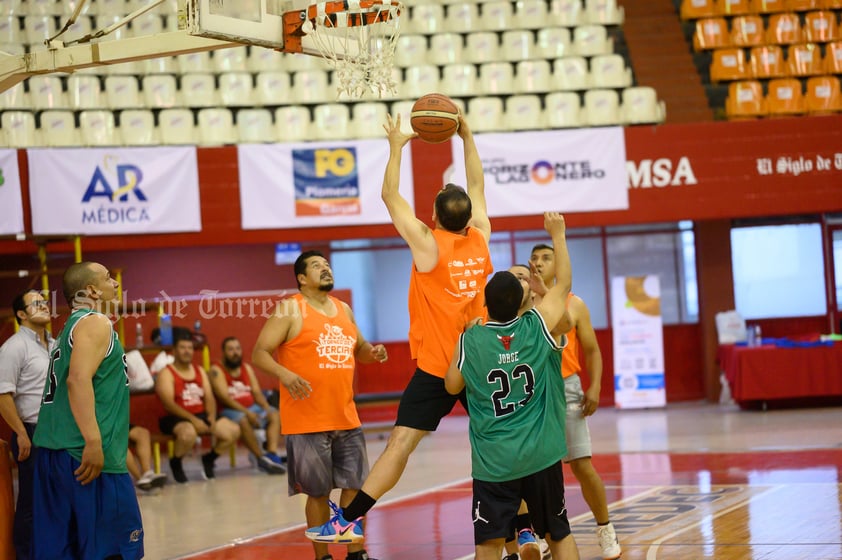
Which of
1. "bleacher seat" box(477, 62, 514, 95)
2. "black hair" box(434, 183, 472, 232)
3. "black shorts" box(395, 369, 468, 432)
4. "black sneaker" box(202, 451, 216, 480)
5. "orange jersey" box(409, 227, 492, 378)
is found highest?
"bleacher seat" box(477, 62, 514, 95)

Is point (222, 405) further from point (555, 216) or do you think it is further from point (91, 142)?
point (555, 216)

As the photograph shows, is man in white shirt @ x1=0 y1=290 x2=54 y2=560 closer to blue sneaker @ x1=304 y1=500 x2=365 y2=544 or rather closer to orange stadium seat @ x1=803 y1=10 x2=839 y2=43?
blue sneaker @ x1=304 y1=500 x2=365 y2=544

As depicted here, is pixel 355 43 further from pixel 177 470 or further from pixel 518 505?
pixel 177 470

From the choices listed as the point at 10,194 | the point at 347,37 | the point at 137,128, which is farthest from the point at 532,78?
the point at 347,37

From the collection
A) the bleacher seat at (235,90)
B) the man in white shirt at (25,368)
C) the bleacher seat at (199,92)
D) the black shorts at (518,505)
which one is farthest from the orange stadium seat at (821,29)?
the black shorts at (518,505)

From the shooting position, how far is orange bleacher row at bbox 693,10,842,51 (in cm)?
1686

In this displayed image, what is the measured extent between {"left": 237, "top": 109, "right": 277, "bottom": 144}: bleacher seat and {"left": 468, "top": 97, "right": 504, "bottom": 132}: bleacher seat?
9.36 feet

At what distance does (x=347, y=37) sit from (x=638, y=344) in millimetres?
8942

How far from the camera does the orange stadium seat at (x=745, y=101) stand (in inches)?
624

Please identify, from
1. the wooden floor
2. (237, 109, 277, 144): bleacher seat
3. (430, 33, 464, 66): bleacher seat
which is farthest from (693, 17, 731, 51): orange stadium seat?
(237, 109, 277, 144): bleacher seat

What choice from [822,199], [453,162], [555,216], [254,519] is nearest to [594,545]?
[555,216]

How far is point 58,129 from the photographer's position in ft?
48.8

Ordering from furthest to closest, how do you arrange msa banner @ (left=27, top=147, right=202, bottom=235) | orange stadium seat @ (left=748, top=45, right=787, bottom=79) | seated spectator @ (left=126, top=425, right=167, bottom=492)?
orange stadium seat @ (left=748, top=45, right=787, bottom=79) → msa banner @ (left=27, top=147, right=202, bottom=235) → seated spectator @ (left=126, top=425, right=167, bottom=492)

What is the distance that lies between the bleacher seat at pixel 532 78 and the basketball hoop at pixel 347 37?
779 centimetres
